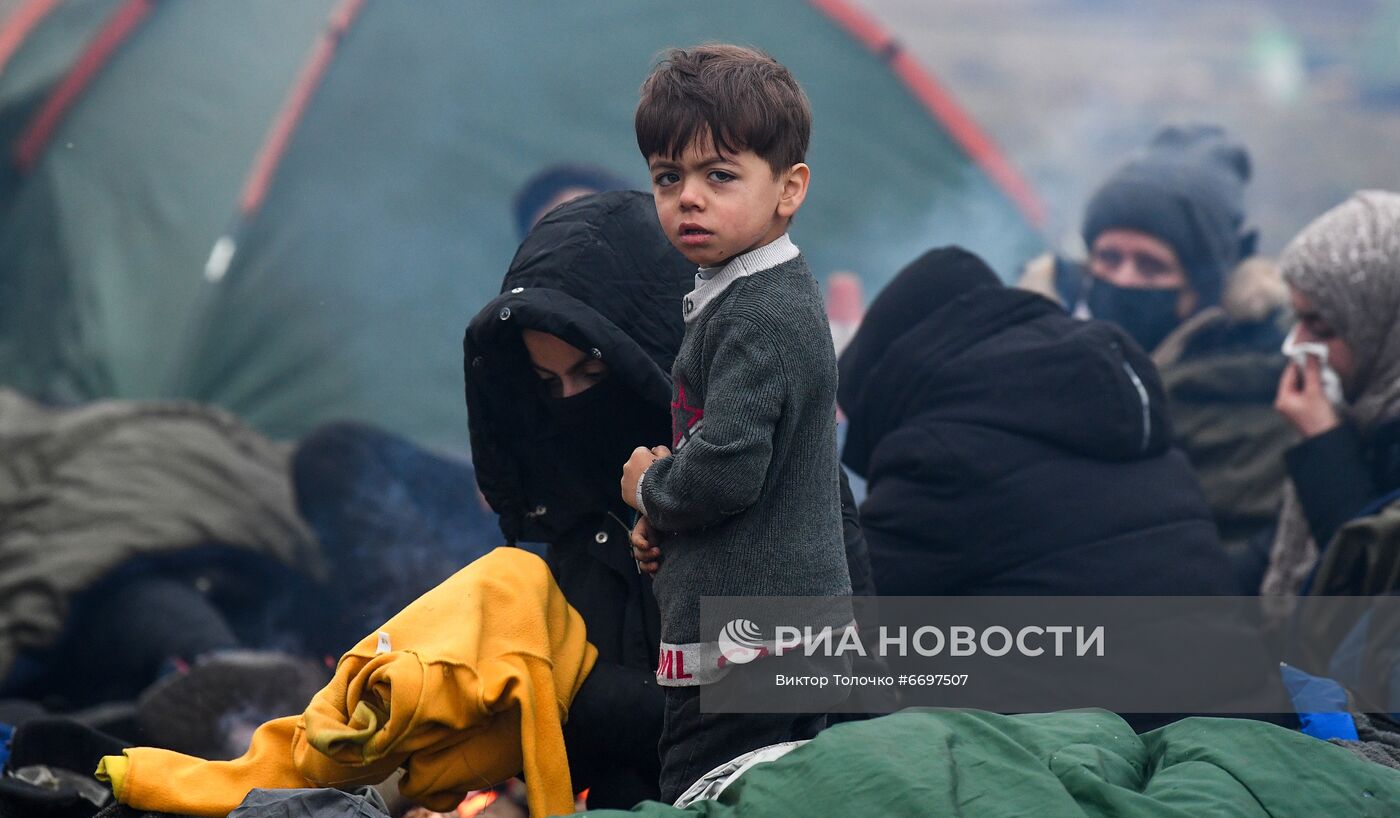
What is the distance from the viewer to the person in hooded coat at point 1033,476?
2.43 metres

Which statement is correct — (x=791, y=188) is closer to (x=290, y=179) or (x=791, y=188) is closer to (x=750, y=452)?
(x=750, y=452)

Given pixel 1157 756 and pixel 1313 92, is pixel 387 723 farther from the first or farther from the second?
pixel 1313 92

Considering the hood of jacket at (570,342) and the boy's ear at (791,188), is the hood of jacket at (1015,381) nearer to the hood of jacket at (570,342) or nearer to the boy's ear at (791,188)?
the hood of jacket at (570,342)

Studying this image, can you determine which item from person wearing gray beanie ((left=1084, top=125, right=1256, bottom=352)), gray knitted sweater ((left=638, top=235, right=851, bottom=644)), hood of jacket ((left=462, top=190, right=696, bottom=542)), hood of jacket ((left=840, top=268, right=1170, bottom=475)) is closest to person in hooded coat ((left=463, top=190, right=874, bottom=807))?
hood of jacket ((left=462, top=190, right=696, bottom=542))

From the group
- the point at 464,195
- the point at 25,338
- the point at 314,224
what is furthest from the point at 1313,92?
the point at 25,338

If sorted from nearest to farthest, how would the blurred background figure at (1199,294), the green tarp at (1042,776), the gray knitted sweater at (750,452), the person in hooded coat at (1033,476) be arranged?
the green tarp at (1042,776) → the gray knitted sweater at (750,452) → the person in hooded coat at (1033,476) → the blurred background figure at (1199,294)

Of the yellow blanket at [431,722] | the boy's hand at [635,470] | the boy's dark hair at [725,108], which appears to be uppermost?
the boy's dark hair at [725,108]

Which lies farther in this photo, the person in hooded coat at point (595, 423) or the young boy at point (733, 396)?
the person in hooded coat at point (595, 423)

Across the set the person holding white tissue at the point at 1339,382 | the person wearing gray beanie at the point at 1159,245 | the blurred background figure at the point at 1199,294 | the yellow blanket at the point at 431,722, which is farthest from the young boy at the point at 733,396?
the person wearing gray beanie at the point at 1159,245

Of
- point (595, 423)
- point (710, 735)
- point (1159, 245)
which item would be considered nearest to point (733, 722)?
point (710, 735)

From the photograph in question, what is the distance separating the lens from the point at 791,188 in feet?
5.55

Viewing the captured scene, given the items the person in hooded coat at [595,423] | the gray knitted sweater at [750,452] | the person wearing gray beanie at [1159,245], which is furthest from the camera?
the person wearing gray beanie at [1159,245]

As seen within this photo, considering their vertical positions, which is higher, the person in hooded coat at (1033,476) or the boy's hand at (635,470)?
the boy's hand at (635,470)

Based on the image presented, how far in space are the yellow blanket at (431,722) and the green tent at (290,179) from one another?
107 inches
